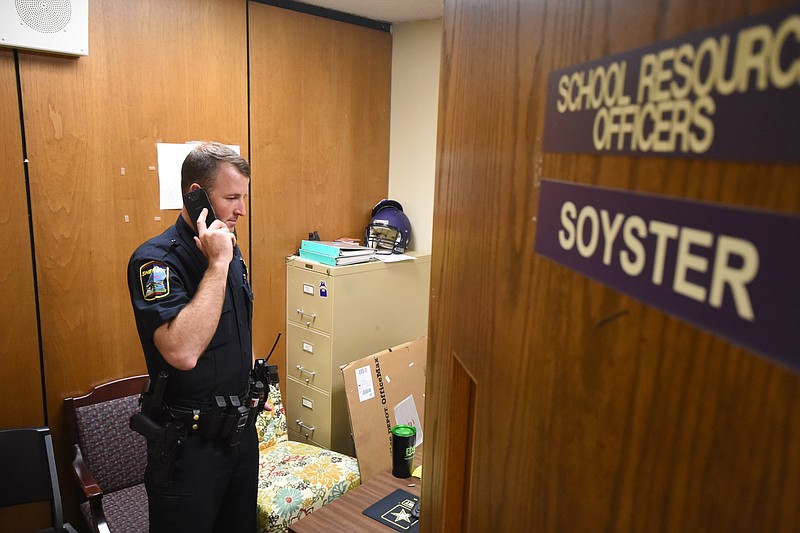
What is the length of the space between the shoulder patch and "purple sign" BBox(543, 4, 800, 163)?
1.68m

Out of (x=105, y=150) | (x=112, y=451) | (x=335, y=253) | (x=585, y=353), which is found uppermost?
(x=105, y=150)

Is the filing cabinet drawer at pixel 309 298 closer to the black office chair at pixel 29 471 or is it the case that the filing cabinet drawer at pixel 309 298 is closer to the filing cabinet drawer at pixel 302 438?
the filing cabinet drawer at pixel 302 438

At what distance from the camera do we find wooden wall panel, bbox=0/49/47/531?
7.47ft

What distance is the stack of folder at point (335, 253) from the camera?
121 inches

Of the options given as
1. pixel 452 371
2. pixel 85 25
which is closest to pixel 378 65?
pixel 85 25

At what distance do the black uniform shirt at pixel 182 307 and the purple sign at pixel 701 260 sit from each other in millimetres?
1647

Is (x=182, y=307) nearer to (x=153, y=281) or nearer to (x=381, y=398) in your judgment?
(x=153, y=281)

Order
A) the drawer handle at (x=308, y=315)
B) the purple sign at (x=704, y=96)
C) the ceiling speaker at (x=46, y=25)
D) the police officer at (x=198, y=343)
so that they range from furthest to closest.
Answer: the drawer handle at (x=308, y=315), the ceiling speaker at (x=46, y=25), the police officer at (x=198, y=343), the purple sign at (x=704, y=96)

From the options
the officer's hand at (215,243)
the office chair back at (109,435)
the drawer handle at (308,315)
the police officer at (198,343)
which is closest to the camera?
the police officer at (198,343)

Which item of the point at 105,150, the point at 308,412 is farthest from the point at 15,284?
the point at 308,412

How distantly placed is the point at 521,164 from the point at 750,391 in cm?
26

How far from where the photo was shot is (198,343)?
175cm

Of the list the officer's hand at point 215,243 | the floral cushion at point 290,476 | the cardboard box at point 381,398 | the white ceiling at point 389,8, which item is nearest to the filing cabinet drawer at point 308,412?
the floral cushion at point 290,476

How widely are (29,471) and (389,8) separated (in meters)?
2.86
